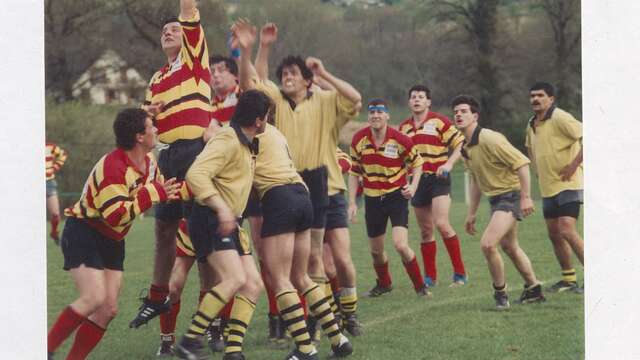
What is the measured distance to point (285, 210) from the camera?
6.05 meters

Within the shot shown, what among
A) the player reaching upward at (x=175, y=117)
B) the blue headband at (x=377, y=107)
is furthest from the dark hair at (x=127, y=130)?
the blue headband at (x=377, y=107)

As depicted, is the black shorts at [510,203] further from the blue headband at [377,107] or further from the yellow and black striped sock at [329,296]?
the yellow and black striped sock at [329,296]

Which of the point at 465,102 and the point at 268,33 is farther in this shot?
the point at 465,102

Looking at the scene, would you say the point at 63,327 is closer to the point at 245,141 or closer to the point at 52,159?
the point at 245,141

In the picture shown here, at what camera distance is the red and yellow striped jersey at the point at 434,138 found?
32.0 ft

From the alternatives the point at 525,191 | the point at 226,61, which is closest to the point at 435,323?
the point at 525,191

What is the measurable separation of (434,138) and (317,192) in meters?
3.33

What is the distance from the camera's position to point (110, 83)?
17.7 meters

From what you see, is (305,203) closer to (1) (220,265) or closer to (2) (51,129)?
(1) (220,265)

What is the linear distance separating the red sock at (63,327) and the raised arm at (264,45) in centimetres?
224

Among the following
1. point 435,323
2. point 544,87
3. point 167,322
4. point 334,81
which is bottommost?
point 435,323

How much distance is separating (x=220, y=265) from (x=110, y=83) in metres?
12.6

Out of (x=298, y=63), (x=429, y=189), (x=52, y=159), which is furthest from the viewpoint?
(x=52, y=159)
